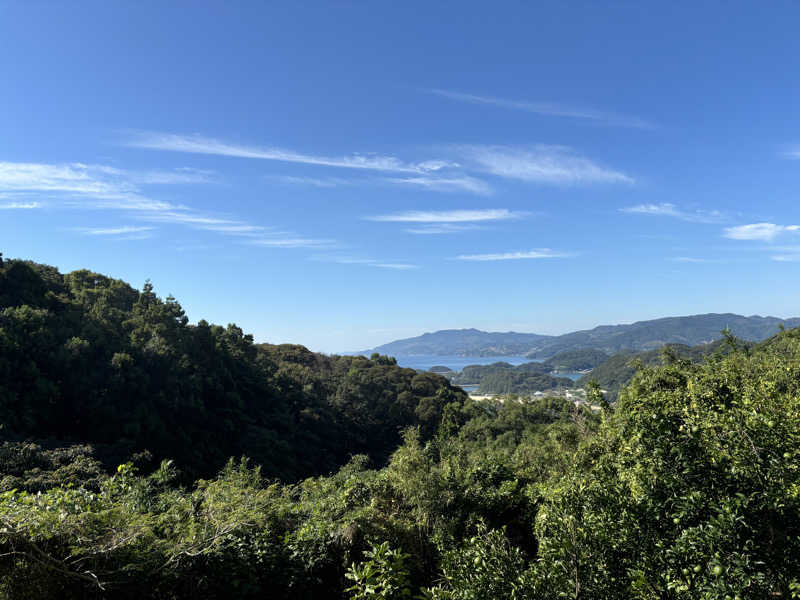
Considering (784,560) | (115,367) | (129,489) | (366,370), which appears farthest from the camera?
(366,370)

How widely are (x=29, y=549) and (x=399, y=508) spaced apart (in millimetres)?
8439

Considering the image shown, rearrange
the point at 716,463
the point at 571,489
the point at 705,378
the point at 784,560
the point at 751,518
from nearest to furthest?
the point at 784,560, the point at 751,518, the point at 716,463, the point at 571,489, the point at 705,378

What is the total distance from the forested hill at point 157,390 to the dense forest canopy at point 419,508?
23cm

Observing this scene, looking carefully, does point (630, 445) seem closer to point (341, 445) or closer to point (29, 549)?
point (29, 549)

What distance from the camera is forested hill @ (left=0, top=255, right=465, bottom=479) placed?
24.8 metres

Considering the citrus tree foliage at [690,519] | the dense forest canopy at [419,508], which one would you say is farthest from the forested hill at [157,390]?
the citrus tree foliage at [690,519]

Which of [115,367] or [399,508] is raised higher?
[115,367]

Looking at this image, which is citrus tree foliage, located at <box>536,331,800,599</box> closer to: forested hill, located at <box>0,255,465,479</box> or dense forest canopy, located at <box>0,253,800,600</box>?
dense forest canopy, located at <box>0,253,800,600</box>

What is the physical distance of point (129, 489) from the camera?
916cm

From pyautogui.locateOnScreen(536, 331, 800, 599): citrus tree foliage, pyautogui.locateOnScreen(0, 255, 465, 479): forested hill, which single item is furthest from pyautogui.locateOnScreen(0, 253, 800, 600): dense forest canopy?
pyautogui.locateOnScreen(0, 255, 465, 479): forested hill

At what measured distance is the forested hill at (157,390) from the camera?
81.3ft

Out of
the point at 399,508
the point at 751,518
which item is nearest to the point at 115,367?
the point at 399,508

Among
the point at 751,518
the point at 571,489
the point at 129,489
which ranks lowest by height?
the point at 129,489

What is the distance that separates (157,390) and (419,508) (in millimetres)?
29494
